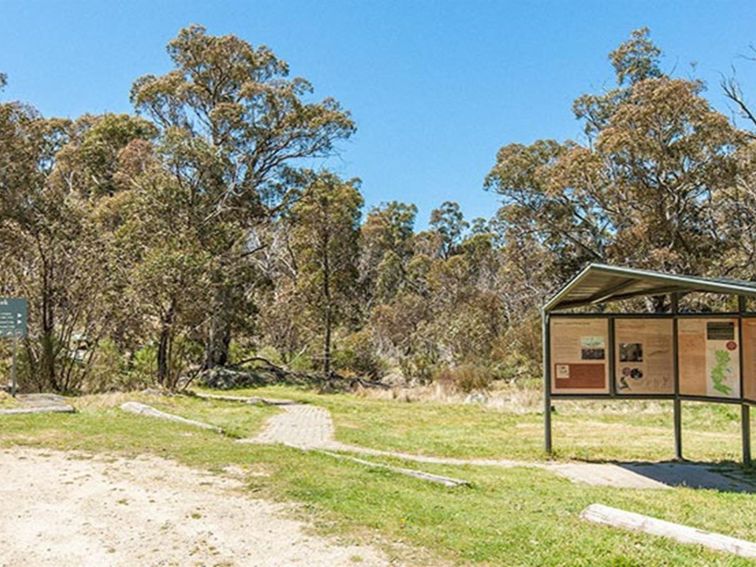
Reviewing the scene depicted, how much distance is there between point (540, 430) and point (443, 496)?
5997 millimetres

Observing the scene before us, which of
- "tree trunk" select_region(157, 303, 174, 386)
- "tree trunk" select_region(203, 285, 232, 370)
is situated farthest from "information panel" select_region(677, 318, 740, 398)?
"tree trunk" select_region(203, 285, 232, 370)

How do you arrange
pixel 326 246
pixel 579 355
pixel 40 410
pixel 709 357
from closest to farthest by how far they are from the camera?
pixel 709 357, pixel 579 355, pixel 40 410, pixel 326 246

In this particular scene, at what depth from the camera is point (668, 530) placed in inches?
181

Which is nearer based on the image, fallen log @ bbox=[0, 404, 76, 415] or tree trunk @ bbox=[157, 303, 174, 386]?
fallen log @ bbox=[0, 404, 76, 415]

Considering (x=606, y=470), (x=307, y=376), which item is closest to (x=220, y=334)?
(x=307, y=376)

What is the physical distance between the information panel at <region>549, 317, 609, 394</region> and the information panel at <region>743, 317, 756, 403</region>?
5.52ft

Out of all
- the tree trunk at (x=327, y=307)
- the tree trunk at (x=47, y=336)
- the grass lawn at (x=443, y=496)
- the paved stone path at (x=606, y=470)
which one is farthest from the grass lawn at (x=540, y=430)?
the tree trunk at (x=327, y=307)

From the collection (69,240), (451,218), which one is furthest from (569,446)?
(451,218)

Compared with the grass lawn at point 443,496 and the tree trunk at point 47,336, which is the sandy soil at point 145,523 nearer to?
the grass lawn at point 443,496

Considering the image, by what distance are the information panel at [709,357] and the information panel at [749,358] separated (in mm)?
106

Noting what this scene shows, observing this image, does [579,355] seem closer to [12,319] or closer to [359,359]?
[12,319]

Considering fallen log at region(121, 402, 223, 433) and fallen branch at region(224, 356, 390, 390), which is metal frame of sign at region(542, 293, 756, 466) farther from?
fallen branch at region(224, 356, 390, 390)

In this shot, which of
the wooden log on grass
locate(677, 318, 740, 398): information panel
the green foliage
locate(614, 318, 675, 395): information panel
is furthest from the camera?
the green foliage

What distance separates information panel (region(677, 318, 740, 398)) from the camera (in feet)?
26.9
